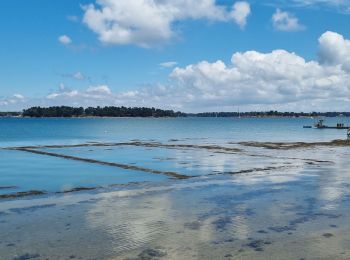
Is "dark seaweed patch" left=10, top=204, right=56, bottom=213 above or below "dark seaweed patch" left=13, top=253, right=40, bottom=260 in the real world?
below

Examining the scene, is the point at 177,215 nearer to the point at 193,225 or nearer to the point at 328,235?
the point at 193,225

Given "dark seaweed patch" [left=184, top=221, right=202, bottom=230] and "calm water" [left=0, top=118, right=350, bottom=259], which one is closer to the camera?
"calm water" [left=0, top=118, right=350, bottom=259]

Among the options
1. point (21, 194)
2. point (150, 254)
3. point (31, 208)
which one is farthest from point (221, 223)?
point (21, 194)

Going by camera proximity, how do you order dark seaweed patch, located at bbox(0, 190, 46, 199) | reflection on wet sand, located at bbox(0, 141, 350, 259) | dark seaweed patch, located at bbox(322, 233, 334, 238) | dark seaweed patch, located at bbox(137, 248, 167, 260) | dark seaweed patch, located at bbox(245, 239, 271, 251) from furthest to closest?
dark seaweed patch, located at bbox(0, 190, 46, 199) → dark seaweed patch, located at bbox(322, 233, 334, 238) → dark seaweed patch, located at bbox(245, 239, 271, 251) → reflection on wet sand, located at bbox(0, 141, 350, 259) → dark seaweed patch, located at bbox(137, 248, 167, 260)

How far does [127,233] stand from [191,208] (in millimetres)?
3944

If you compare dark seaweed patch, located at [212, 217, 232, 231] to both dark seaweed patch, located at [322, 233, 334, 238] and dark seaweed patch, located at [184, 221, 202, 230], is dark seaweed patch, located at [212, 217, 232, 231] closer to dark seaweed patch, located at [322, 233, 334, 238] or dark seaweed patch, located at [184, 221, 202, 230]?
dark seaweed patch, located at [184, 221, 202, 230]

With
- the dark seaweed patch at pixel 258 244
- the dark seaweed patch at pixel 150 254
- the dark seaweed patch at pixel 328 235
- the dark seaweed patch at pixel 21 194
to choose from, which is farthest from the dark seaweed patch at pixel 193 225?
the dark seaweed patch at pixel 21 194

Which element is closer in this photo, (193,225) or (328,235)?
(328,235)

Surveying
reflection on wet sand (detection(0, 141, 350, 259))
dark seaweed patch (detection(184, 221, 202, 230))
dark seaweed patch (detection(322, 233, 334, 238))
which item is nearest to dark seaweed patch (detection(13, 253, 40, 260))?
reflection on wet sand (detection(0, 141, 350, 259))

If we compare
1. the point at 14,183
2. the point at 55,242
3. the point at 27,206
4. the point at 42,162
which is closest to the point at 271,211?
the point at 55,242

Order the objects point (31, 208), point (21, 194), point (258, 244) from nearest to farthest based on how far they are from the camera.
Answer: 1. point (258, 244)
2. point (31, 208)
3. point (21, 194)

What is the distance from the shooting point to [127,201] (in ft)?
55.8

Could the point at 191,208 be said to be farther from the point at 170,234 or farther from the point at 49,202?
the point at 49,202

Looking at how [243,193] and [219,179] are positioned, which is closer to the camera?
[243,193]
